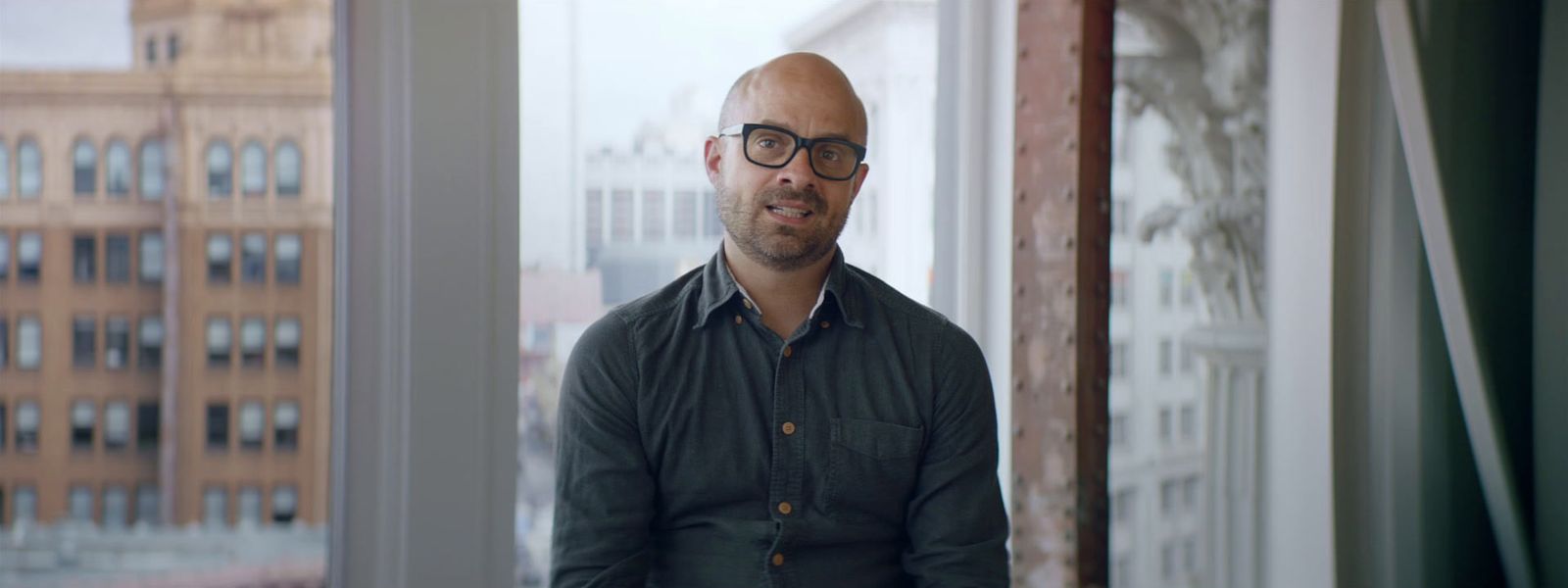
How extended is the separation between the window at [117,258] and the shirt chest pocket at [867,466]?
1.35 meters

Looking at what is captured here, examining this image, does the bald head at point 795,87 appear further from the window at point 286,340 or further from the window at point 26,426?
the window at point 26,426

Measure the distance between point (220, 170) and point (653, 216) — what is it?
2.75 ft

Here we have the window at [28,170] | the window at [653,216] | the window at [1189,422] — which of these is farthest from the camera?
the window at [1189,422]

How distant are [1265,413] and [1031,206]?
3.39ft

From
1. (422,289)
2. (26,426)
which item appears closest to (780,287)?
(422,289)

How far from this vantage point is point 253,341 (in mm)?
2016

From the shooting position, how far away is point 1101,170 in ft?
5.65

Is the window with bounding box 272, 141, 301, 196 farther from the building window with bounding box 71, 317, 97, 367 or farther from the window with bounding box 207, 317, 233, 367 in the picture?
the building window with bounding box 71, 317, 97, 367

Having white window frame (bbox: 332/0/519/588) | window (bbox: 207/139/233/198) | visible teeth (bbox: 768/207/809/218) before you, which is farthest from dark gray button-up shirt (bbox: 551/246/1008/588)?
window (bbox: 207/139/233/198)

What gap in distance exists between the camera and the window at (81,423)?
6.34ft

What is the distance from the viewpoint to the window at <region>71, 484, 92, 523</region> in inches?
76.0

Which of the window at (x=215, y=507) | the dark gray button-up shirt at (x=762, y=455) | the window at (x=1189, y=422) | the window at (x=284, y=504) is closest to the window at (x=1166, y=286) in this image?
the window at (x=1189, y=422)

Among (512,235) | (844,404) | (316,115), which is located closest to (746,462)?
(844,404)

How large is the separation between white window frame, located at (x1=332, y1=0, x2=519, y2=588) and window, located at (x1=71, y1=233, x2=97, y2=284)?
37cm
